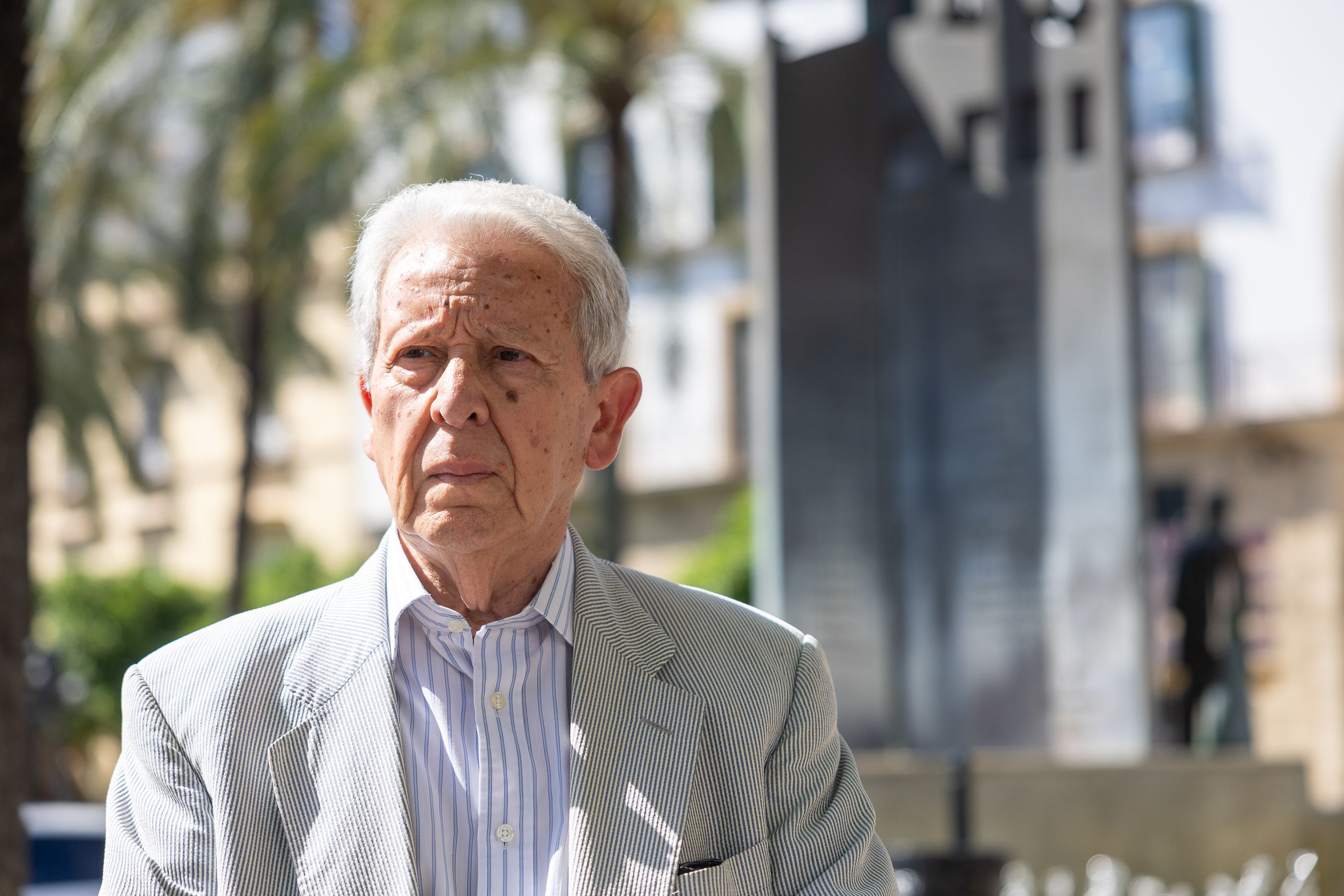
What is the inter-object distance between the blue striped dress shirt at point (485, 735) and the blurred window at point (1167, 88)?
24.4 m

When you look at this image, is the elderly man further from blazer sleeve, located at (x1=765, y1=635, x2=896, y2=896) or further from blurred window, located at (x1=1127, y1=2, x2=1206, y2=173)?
blurred window, located at (x1=1127, y1=2, x2=1206, y2=173)

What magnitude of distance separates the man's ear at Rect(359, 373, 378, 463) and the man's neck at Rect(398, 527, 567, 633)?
0.13m

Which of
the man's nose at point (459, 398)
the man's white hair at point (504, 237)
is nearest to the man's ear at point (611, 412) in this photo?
the man's white hair at point (504, 237)

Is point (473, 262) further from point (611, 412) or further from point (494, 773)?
point (494, 773)

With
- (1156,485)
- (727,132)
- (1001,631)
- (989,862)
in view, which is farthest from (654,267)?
(989,862)

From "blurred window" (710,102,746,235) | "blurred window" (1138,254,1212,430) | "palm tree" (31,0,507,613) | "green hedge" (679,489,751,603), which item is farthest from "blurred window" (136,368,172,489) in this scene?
"blurred window" (710,102,746,235)

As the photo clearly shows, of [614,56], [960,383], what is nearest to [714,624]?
[960,383]

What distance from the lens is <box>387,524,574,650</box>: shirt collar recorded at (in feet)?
7.63

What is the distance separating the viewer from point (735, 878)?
221cm

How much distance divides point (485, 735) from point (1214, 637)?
10.7m

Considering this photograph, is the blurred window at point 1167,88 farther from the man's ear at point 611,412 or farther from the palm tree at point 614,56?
the man's ear at point 611,412

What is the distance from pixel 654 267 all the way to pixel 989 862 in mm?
13239

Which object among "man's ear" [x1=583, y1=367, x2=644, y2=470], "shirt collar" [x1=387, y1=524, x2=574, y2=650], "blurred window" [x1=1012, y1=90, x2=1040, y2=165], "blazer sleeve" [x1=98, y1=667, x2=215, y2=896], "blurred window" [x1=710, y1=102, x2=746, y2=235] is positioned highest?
"blurred window" [x1=710, y1=102, x2=746, y2=235]

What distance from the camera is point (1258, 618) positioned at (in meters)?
23.6
